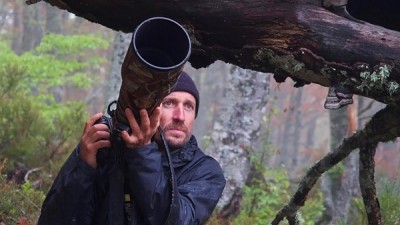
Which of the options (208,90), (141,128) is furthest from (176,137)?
(208,90)

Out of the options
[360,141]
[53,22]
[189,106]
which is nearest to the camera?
[360,141]

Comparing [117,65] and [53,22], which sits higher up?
[117,65]

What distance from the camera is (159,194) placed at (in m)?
1.92

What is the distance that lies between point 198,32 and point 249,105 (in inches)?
198

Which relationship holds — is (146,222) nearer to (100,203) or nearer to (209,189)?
(100,203)

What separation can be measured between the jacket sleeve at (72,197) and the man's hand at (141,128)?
36 cm

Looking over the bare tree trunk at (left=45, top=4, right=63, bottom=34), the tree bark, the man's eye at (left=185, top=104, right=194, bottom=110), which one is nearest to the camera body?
the tree bark

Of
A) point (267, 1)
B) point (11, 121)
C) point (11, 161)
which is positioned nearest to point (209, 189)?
point (267, 1)

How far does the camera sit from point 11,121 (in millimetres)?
6383

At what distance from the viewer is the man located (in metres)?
1.82

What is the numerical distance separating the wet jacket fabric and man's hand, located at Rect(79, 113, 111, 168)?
39mm

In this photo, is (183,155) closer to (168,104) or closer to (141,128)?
(168,104)

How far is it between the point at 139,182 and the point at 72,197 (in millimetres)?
373

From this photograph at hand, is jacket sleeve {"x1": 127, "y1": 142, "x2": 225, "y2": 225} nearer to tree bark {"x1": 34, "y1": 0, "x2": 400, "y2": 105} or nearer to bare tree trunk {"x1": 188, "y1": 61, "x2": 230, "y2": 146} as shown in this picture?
tree bark {"x1": 34, "y1": 0, "x2": 400, "y2": 105}
